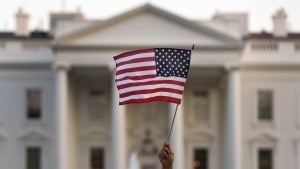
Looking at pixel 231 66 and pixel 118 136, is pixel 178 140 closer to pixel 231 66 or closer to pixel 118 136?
pixel 118 136

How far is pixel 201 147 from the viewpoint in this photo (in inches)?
1938

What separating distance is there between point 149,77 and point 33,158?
35210mm

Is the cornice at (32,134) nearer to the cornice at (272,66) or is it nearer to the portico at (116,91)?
the portico at (116,91)

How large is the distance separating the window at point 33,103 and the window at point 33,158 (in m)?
1.71

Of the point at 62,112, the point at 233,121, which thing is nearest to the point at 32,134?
the point at 62,112

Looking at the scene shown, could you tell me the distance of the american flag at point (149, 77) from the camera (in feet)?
44.0

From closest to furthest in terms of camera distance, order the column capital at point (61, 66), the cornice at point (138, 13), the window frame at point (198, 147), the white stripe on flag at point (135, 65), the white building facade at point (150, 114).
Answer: the white stripe on flag at point (135, 65), the cornice at point (138, 13), the column capital at point (61, 66), the white building facade at point (150, 114), the window frame at point (198, 147)

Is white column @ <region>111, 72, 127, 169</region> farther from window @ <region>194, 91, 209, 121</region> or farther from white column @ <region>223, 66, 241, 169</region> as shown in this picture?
window @ <region>194, 91, 209, 121</region>

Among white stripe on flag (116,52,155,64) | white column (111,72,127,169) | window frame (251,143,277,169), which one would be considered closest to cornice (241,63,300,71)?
window frame (251,143,277,169)

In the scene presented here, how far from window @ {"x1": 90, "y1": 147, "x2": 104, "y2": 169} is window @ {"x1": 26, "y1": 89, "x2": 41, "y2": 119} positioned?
3.36m

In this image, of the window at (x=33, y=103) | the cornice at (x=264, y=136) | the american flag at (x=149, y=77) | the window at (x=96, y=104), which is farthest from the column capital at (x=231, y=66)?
the american flag at (x=149, y=77)

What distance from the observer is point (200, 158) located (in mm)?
49219

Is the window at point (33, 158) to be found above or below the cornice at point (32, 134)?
below

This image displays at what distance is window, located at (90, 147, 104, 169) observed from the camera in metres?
48.8
